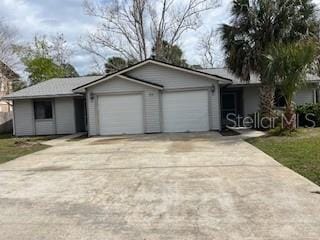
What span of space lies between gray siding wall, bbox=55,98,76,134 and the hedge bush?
491 inches

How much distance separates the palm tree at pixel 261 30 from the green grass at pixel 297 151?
14.4 feet

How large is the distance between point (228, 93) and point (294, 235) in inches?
780

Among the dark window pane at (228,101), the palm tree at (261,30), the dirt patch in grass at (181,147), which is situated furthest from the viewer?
the dark window pane at (228,101)

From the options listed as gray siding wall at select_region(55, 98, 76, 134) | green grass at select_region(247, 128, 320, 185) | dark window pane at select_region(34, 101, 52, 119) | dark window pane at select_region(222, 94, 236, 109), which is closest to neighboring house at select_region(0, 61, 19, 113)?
dark window pane at select_region(34, 101, 52, 119)

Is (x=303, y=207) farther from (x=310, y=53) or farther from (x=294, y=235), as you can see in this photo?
(x=310, y=53)

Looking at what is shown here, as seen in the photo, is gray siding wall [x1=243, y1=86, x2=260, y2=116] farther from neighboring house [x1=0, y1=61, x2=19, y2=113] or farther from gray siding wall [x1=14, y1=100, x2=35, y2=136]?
neighboring house [x1=0, y1=61, x2=19, y2=113]

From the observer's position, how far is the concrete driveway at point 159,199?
529cm

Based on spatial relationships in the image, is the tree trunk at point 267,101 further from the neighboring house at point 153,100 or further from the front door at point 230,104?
the front door at point 230,104

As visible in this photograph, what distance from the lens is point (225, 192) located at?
725 cm

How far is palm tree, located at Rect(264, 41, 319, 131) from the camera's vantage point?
1627cm

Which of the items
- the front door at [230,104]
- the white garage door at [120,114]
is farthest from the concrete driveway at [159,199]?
the front door at [230,104]

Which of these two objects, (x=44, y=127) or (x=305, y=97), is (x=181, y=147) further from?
(x=44, y=127)

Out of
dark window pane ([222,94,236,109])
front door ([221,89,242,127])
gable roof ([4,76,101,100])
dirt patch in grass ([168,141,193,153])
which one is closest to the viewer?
dirt patch in grass ([168,141,193,153])

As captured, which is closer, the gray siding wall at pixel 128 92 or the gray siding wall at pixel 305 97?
the gray siding wall at pixel 128 92
